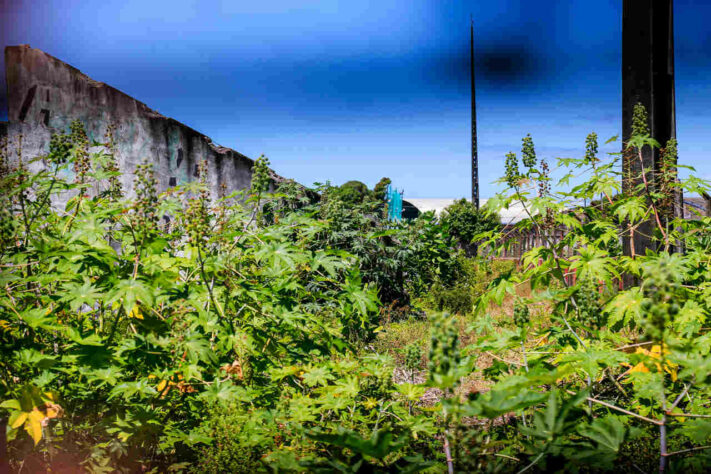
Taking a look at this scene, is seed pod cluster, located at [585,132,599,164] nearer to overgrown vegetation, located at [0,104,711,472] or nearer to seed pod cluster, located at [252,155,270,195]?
overgrown vegetation, located at [0,104,711,472]

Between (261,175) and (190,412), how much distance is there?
129 centimetres

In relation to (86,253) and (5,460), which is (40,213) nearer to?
(86,253)

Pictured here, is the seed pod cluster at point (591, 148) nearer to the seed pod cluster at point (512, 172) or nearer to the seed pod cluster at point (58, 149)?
the seed pod cluster at point (512, 172)

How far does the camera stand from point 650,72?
346cm

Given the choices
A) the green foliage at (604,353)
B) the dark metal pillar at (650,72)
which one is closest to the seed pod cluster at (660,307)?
the green foliage at (604,353)

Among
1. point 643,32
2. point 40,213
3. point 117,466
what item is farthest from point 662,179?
point 40,213

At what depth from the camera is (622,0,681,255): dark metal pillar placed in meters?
3.44

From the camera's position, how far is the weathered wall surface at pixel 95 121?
4.61m

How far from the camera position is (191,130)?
18.3ft

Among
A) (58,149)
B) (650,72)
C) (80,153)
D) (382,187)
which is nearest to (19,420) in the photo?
(80,153)

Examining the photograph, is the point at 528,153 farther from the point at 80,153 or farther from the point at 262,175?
the point at 80,153

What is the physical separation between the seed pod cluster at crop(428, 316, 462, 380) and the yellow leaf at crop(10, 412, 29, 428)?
159cm

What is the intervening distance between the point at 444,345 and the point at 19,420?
1.65 m

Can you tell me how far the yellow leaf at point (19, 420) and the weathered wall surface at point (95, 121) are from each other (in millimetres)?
3436
